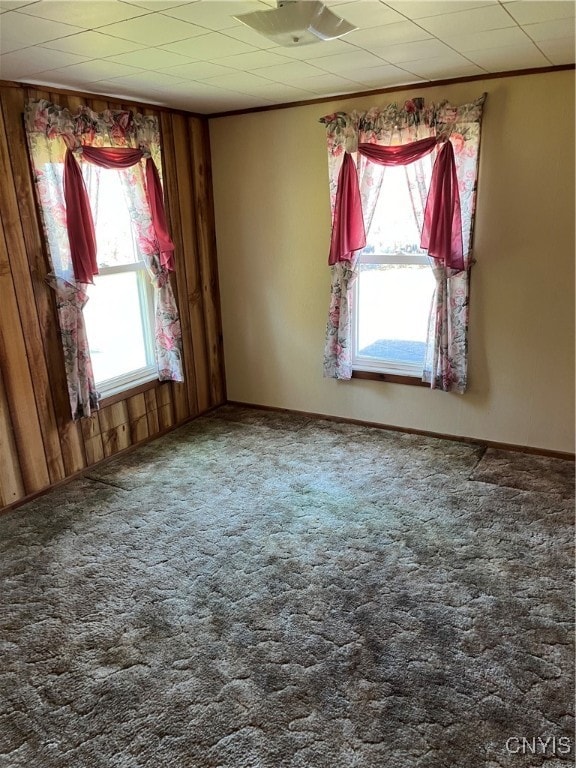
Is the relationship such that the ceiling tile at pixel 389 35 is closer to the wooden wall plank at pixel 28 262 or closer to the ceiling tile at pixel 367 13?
the ceiling tile at pixel 367 13

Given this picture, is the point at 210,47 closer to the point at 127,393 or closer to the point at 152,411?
the point at 127,393

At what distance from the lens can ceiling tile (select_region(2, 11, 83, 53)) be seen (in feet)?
6.50

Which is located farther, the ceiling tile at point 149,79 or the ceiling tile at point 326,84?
the ceiling tile at point 326,84

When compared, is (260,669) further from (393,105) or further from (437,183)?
(393,105)

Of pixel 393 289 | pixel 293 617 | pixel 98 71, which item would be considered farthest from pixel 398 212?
pixel 293 617

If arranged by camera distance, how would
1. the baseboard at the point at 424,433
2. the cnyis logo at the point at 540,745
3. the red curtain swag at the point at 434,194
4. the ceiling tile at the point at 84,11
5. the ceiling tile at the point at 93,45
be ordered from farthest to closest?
1. the baseboard at the point at 424,433
2. the red curtain swag at the point at 434,194
3. the ceiling tile at the point at 93,45
4. the ceiling tile at the point at 84,11
5. the cnyis logo at the point at 540,745

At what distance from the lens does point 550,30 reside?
2.37 metres

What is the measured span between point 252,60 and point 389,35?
0.69 m

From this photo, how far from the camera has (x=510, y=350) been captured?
3.61m

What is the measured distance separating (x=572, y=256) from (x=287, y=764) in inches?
119

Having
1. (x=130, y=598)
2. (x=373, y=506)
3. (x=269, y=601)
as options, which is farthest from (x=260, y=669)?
(x=373, y=506)

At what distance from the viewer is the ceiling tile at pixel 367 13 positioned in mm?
1983

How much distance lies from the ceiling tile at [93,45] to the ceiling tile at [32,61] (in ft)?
0.27

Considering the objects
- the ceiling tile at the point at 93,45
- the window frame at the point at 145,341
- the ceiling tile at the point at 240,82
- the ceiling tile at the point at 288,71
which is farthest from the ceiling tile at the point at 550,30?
the window frame at the point at 145,341
